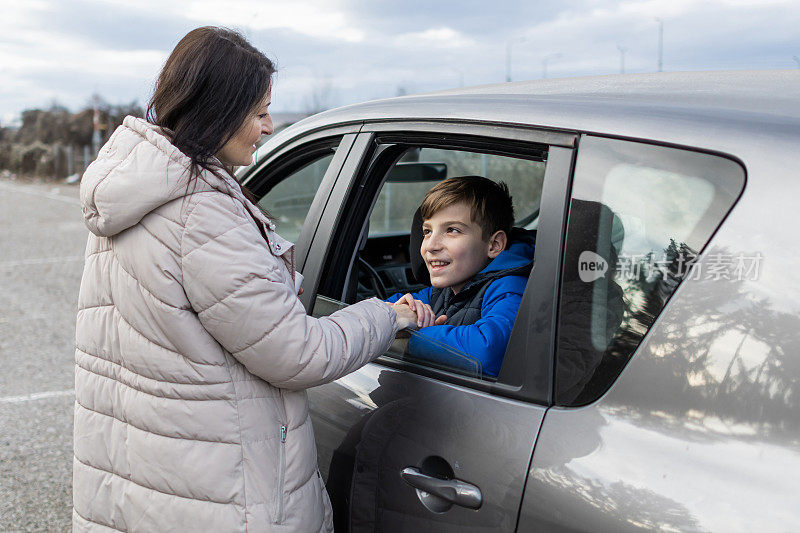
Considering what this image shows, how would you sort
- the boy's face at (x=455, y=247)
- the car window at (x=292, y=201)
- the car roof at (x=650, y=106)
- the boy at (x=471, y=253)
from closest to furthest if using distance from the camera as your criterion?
1. the car roof at (x=650, y=106)
2. the boy at (x=471, y=253)
3. the boy's face at (x=455, y=247)
4. the car window at (x=292, y=201)

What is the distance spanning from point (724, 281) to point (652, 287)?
15cm

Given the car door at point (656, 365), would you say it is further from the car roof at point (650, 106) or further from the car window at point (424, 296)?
the car window at point (424, 296)

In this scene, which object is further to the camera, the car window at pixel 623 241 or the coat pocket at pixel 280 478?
→ the coat pocket at pixel 280 478

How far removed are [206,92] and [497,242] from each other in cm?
121

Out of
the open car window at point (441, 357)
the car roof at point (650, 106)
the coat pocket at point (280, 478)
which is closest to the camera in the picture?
the car roof at point (650, 106)

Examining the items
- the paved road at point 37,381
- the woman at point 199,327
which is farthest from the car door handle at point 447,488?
the paved road at point 37,381

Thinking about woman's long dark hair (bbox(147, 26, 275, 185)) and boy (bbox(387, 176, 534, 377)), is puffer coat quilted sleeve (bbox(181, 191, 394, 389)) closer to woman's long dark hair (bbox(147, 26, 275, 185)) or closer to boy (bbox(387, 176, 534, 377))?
woman's long dark hair (bbox(147, 26, 275, 185))

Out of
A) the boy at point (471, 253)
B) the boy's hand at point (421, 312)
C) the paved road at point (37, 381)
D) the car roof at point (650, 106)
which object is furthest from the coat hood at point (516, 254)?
the paved road at point (37, 381)

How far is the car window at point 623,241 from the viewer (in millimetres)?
1312

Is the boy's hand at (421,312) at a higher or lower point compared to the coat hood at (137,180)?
lower

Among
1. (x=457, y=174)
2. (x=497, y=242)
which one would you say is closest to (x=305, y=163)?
(x=497, y=242)

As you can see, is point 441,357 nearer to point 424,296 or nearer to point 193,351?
point 193,351

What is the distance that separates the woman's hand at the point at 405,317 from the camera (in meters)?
1.93

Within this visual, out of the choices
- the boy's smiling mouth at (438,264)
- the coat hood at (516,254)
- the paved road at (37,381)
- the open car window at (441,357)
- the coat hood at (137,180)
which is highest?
the coat hood at (137,180)
